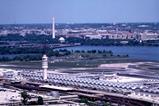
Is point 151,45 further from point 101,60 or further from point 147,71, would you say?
point 147,71

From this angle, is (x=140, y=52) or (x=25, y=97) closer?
(x=25, y=97)

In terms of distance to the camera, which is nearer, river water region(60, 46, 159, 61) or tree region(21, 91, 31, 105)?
tree region(21, 91, 31, 105)

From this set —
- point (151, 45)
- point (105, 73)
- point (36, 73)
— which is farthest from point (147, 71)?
point (151, 45)

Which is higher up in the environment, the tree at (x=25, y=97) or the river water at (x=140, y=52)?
the tree at (x=25, y=97)

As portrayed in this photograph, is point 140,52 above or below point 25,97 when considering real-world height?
below

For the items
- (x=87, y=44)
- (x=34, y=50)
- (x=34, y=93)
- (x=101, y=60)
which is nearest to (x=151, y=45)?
(x=87, y=44)

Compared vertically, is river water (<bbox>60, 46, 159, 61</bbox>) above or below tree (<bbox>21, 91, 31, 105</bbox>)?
below

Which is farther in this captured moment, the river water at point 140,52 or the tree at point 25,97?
the river water at point 140,52

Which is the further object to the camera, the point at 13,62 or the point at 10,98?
the point at 13,62

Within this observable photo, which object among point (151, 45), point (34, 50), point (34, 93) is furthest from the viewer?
point (151, 45)

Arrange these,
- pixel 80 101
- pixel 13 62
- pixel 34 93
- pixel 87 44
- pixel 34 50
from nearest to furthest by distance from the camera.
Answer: pixel 80 101 < pixel 34 93 < pixel 13 62 < pixel 34 50 < pixel 87 44
